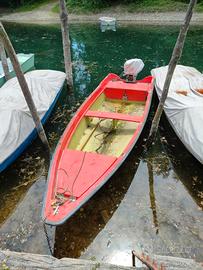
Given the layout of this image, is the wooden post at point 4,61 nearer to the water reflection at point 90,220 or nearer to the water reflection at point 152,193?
the water reflection at point 90,220

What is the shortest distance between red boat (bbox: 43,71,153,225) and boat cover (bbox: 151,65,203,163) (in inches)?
37.0

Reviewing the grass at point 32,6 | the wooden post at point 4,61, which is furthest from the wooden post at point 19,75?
the grass at point 32,6

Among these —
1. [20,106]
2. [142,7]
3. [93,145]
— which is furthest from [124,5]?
[93,145]

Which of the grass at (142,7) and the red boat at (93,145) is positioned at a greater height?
the grass at (142,7)

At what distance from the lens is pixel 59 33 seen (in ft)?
93.6

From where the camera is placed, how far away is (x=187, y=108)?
9.91 meters

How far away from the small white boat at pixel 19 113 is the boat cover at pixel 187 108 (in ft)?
15.6

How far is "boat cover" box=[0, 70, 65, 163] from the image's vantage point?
29.2 feet

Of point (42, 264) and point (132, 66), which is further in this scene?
point (132, 66)

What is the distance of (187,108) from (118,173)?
333 centimetres

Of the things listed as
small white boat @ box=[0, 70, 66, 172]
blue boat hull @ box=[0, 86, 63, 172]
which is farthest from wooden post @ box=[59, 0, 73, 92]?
blue boat hull @ box=[0, 86, 63, 172]

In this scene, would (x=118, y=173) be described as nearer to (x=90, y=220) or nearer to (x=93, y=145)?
(x=93, y=145)

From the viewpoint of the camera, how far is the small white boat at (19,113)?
8797 millimetres

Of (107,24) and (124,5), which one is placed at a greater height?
(124,5)
